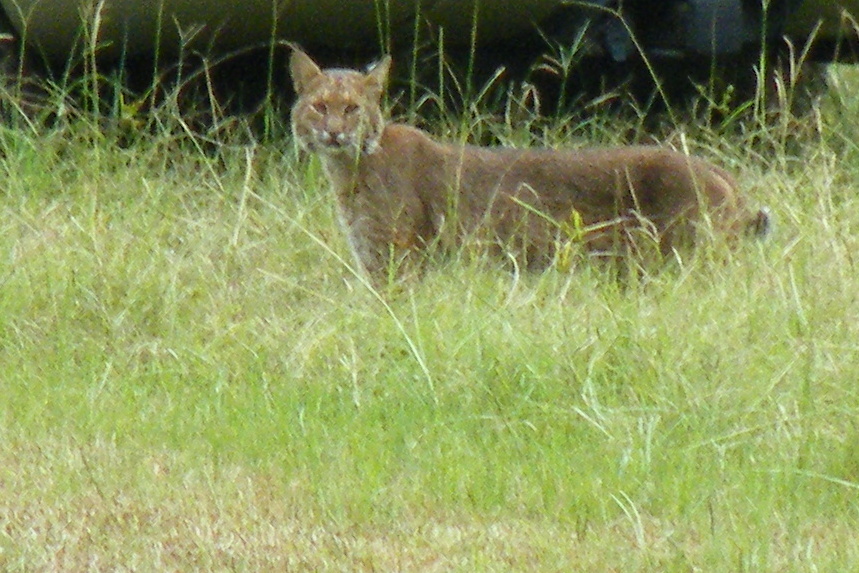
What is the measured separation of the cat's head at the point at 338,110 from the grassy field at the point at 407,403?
34cm

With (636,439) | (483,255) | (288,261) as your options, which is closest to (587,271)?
(483,255)

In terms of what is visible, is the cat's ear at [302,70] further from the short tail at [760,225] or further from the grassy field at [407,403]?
the short tail at [760,225]

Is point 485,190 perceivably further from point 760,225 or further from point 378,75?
point 760,225

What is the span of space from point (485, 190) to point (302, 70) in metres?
0.76

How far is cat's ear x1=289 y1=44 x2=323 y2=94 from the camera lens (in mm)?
5961

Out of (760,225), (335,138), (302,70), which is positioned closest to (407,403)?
(335,138)

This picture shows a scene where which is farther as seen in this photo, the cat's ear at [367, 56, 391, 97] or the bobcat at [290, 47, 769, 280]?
the cat's ear at [367, 56, 391, 97]

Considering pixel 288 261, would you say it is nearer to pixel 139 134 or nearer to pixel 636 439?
pixel 139 134

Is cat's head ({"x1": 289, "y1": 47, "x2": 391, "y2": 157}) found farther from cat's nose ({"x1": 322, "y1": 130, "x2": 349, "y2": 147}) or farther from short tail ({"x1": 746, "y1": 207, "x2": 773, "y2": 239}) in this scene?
short tail ({"x1": 746, "y1": 207, "x2": 773, "y2": 239})

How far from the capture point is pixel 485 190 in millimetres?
5957

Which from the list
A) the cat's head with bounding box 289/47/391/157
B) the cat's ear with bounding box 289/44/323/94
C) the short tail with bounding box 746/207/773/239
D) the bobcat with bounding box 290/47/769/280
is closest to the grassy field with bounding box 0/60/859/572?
the short tail with bounding box 746/207/773/239

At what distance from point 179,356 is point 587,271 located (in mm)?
1307

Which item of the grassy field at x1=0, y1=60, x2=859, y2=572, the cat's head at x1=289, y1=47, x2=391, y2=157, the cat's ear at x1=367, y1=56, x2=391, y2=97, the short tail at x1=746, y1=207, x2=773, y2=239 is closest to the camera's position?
the grassy field at x1=0, y1=60, x2=859, y2=572

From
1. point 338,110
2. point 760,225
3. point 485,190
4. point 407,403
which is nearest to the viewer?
point 407,403
